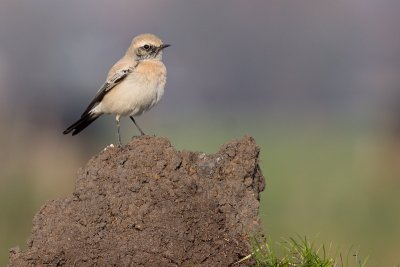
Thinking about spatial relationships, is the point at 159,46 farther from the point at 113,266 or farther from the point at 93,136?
the point at 93,136

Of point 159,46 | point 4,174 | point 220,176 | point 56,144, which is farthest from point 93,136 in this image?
point 220,176

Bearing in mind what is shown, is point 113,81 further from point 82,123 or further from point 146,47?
point 82,123

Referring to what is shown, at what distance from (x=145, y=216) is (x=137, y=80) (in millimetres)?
3029

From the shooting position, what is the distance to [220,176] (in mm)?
7953

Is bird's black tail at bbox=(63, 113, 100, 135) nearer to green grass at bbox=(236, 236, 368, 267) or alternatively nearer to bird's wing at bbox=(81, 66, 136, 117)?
bird's wing at bbox=(81, 66, 136, 117)

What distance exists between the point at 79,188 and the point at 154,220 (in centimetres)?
68

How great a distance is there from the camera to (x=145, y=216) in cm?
740

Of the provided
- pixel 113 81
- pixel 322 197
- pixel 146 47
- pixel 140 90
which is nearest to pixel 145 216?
pixel 140 90

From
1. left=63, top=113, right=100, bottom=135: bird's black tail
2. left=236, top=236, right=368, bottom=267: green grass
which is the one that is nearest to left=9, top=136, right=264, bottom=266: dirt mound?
left=236, top=236, right=368, bottom=267: green grass

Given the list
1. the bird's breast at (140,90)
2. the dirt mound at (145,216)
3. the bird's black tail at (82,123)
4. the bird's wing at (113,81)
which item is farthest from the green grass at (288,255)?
the bird's black tail at (82,123)

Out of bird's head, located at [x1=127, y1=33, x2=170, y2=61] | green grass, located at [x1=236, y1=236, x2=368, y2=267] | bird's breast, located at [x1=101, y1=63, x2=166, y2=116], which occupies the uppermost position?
bird's head, located at [x1=127, y1=33, x2=170, y2=61]

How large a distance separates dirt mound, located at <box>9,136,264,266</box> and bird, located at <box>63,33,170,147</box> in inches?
91.3

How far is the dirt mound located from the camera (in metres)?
7.30

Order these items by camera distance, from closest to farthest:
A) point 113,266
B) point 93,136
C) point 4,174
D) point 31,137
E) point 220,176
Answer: point 113,266, point 220,176, point 4,174, point 31,137, point 93,136
